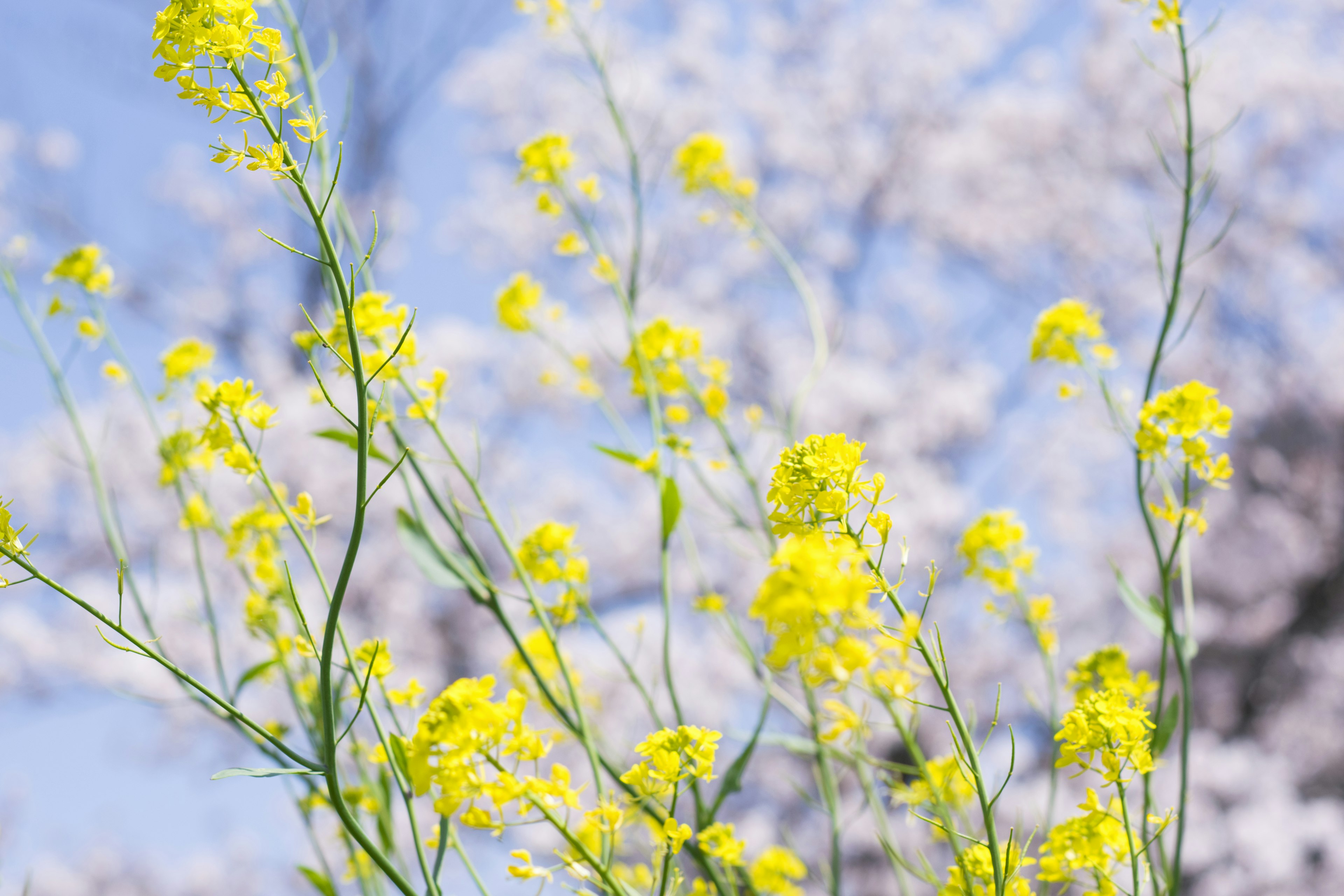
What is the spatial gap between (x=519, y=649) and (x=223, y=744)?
5348 mm

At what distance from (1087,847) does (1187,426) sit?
36 cm

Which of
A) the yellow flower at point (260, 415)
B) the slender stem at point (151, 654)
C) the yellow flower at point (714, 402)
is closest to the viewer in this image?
the slender stem at point (151, 654)

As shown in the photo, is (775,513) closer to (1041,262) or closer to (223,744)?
(1041,262)

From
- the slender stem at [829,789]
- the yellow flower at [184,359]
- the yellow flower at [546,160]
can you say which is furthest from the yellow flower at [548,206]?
the slender stem at [829,789]

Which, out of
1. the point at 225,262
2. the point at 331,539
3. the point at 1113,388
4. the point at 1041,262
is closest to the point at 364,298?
the point at 1113,388

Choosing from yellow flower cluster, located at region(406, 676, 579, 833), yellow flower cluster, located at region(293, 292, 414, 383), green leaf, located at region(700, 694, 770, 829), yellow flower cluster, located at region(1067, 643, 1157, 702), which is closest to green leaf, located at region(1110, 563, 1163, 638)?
yellow flower cluster, located at region(1067, 643, 1157, 702)

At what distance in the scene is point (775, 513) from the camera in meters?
0.56

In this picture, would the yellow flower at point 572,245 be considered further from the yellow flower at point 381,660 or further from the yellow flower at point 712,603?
the yellow flower at point 381,660

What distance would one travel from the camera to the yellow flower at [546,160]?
114 centimetres

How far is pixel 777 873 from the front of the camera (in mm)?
873

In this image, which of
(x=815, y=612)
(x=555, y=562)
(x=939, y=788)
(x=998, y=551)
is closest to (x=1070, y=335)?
(x=998, y=551)

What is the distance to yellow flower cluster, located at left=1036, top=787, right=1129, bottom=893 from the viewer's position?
63 centimetres

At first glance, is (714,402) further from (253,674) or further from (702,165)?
(253,674)

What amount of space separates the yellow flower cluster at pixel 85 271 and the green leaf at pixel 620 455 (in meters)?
0.76
